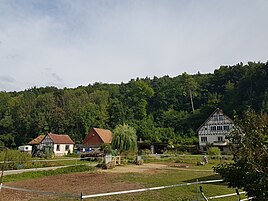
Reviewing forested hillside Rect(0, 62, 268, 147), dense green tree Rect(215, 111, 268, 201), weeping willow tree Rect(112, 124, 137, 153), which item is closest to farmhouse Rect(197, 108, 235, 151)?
forested hillside Rect(0, 62, 268, 147)

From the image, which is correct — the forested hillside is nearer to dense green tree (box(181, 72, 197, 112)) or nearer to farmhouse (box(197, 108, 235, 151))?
dense green tree (box(181, 72, 197, 112))

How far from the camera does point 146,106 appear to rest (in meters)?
99.2

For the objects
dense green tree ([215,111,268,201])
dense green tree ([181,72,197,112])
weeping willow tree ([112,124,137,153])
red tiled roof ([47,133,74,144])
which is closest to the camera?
dense green tree ([215,111,268,201])

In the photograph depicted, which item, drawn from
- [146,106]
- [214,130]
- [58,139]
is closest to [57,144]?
[58,139]

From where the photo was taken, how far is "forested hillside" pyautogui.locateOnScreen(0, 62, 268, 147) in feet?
236

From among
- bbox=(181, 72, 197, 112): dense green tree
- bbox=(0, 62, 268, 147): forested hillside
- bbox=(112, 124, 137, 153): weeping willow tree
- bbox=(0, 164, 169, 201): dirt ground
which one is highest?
bbox=(181, 72, 197, 112): dense green tree

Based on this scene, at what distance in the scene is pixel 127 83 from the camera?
116000 mm

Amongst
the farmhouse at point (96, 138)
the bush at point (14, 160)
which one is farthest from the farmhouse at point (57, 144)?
the bush at point (14, 160)

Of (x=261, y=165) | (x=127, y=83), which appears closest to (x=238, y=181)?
(x=261, y=165)

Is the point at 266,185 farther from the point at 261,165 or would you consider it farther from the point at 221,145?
the point at 221,145

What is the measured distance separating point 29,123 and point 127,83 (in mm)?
46969

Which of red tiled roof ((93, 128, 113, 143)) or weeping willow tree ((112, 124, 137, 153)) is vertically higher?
red tiled roof ((93, 128, 113, 143))

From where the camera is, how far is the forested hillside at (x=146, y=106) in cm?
7181

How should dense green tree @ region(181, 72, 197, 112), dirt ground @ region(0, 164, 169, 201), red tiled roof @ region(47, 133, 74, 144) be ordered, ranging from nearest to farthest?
dirt ground @ region(0, 164, 169, 201)
red tiled roof @ region(47, 133, 74, 144)
dense green tree @ region(181, 72, 197, 112)
